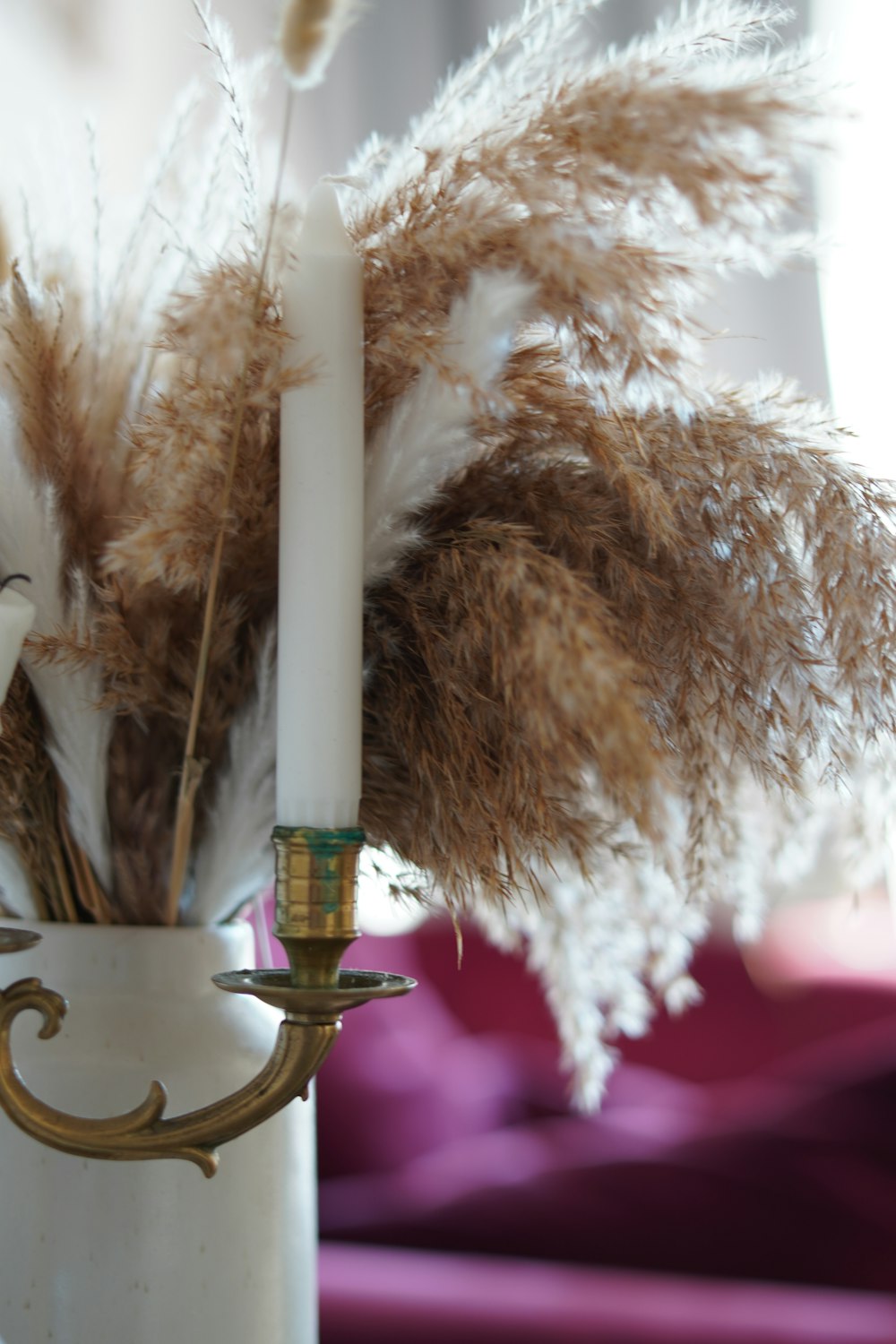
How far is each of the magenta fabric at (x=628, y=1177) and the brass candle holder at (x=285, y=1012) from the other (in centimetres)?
51

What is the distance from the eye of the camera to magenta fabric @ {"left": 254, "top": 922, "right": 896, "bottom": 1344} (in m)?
0.80

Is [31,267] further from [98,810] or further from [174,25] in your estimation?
[174,25]

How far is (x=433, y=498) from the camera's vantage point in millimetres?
385

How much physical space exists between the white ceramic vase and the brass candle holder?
0.13ft

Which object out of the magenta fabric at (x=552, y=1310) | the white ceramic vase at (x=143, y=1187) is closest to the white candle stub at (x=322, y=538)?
the white ceramic vase at (x=143, y=1187)

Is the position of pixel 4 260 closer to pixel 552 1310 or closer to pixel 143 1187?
pixel 143 1187

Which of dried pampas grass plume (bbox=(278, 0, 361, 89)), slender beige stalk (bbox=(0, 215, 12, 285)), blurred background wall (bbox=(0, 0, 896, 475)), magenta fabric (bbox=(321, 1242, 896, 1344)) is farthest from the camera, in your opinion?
blurred background wall (bbox=(0, 0, 896, 475))

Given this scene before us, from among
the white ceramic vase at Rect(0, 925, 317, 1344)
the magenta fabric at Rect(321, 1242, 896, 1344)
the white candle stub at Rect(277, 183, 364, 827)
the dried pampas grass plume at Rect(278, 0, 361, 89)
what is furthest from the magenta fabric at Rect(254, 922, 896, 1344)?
the dried pampas grass plume at Rect(278, 0, 361, 89)

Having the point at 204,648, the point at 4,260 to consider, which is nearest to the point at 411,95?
the point at 4,260

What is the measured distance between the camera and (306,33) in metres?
0.31

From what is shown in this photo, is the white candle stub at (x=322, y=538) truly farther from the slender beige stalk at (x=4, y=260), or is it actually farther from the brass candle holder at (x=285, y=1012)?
the slender beige stalk at (x=4, y=260)

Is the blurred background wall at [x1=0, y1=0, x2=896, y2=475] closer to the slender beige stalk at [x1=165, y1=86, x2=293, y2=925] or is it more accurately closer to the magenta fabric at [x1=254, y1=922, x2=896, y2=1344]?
the magenta fabric at [x1=254, y1=922, x2=896, y2=1344]

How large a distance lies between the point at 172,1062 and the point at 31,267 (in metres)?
0.30

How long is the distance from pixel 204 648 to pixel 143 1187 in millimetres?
187
